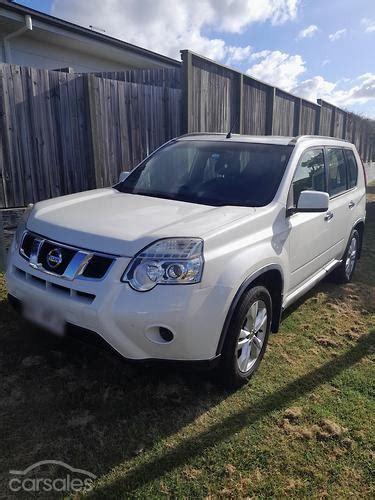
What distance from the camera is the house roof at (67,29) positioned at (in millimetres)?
7947

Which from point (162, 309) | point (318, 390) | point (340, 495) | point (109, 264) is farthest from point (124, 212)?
point (340, 495)

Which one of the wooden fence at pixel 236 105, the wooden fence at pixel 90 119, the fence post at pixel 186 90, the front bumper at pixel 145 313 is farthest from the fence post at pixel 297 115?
the front bumper at pixel 145 313

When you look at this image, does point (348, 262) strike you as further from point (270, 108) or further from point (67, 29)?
point (67, 29)

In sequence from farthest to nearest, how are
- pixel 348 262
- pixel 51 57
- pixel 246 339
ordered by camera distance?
pixel 51 57 < pixel 348 262 < pixel 246 339

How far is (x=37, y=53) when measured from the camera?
9688 mm

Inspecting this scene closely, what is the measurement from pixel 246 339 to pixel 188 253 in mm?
903

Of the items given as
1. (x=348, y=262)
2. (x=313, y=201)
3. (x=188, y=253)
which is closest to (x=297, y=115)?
(x=348, y=262)

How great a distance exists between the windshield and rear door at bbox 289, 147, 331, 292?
0.25m

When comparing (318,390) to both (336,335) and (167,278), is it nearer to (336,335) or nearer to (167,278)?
(336,335)

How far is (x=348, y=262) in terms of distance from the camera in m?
5.50

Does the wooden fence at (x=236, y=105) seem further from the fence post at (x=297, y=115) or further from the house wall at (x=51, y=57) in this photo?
the house wall at (x=51, y=57)

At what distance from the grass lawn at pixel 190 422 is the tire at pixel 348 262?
184 cm

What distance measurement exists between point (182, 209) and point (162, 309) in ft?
3.30

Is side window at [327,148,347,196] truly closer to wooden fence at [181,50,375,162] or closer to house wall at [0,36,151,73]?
wooden fence at [181,50,375,162]
